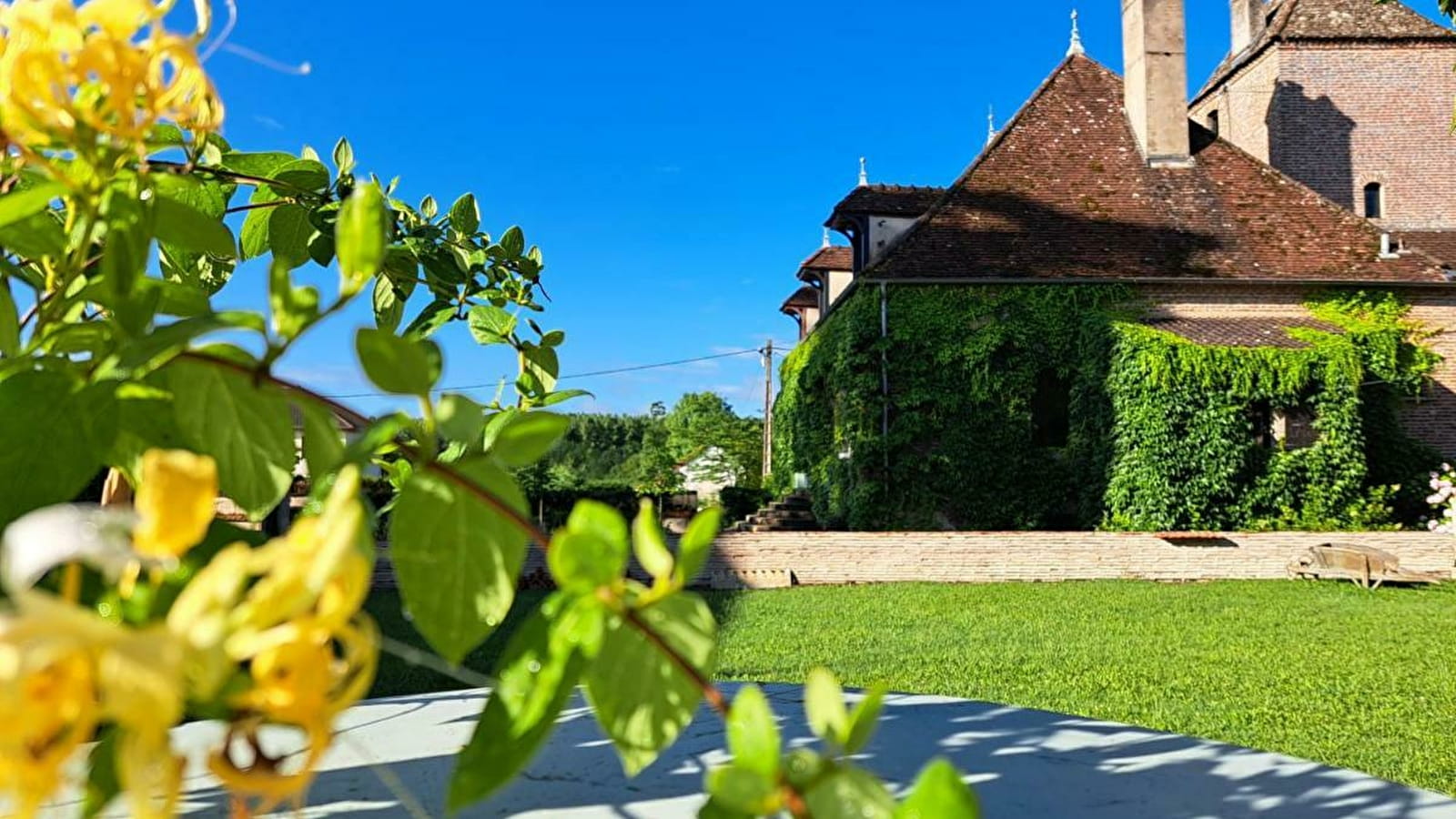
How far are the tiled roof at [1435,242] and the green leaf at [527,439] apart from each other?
2234 centimetres

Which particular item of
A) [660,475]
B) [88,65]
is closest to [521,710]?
[88,65]

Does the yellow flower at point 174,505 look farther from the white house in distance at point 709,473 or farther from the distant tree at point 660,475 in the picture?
the white house in distance at point 709,473

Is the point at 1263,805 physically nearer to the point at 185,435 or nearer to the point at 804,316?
the point at 185,435

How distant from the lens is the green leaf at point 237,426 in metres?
0.39

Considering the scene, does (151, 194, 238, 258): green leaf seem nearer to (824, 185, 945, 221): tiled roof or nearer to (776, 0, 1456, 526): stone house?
(776, 0, 1456, 526): stone house

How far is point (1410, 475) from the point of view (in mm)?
15227

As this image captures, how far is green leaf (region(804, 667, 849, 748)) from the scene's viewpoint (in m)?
0.29

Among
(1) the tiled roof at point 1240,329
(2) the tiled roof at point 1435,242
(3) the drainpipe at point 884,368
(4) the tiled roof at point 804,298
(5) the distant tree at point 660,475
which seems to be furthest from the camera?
(5) the distant tree at point 660,475

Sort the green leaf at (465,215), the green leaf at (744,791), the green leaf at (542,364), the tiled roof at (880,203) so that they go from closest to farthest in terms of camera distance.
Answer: the green leaf at (744,791) → the green leaf at (542,364) → the green leaf at (465,215) → the tiled roof at (880,203)

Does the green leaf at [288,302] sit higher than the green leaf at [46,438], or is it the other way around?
the green leaf at [288,302]

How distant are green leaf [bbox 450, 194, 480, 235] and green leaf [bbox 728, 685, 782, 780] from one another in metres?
1.09

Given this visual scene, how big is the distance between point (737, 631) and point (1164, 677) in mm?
3874

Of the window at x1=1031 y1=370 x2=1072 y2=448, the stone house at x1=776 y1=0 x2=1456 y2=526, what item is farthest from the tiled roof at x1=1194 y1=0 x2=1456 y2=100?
the window at x1=1031 y1=370 x2=1072 y2=448

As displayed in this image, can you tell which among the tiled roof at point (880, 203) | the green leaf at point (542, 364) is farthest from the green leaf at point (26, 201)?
the tiled roof at point (880, 203)
